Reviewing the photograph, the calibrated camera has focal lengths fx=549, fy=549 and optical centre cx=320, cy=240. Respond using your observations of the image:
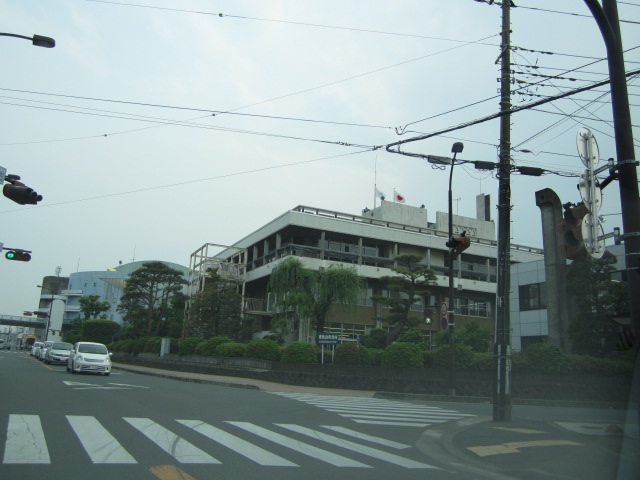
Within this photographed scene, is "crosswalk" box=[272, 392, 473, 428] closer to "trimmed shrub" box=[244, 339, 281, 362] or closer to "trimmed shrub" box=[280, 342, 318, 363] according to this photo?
"trimmed shrub" box=[280, 342, 318, 363]

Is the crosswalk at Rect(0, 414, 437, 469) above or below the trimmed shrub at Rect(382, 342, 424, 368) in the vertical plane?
below

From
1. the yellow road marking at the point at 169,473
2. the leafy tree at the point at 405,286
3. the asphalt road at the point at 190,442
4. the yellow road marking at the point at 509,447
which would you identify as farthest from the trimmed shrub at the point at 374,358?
the yellow road marking at the point at 169,473

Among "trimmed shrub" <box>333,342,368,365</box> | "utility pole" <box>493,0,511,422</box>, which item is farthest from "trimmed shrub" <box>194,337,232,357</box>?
"utility pole" <box>493,0,511,422</box>

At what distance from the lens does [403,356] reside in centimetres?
2466

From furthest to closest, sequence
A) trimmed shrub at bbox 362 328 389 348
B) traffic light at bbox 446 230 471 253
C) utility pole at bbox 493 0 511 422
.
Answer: trimmed shrub at bbox 362 328 389 348
traffic light at bbox 446 230 471 253
utility pole at bbox 493 0 511 422

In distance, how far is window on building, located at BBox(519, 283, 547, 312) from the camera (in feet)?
132

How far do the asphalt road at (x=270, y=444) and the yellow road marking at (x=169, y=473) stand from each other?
0.01 m

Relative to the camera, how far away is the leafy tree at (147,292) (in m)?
50.8

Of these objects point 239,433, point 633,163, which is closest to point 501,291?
point 633,163

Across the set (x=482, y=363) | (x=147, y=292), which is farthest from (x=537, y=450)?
(x=147, y=292)

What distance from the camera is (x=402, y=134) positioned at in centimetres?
1616

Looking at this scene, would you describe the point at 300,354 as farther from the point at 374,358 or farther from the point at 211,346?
the point at 211,346

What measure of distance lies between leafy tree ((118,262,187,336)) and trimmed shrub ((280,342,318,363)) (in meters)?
24.3

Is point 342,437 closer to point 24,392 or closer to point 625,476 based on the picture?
point 625,476
